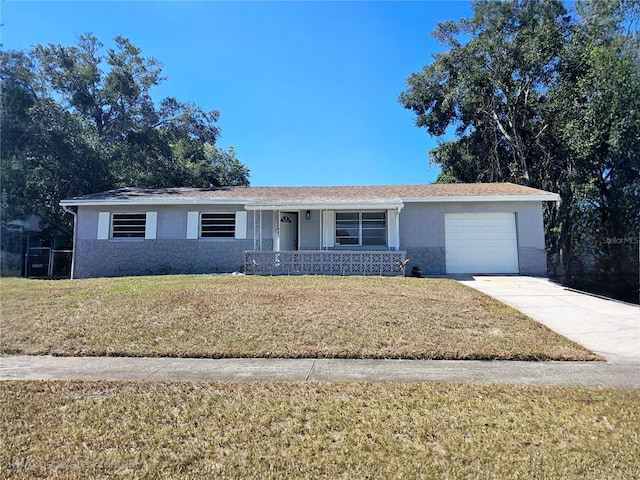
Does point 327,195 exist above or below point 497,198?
above

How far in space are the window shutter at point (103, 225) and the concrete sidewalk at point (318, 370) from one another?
10.6 meters

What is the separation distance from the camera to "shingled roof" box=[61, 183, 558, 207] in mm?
Answer: 14734

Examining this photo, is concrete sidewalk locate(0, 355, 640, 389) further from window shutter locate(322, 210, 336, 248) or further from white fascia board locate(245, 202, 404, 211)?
window shutter locate(322, 210, 336, 248)

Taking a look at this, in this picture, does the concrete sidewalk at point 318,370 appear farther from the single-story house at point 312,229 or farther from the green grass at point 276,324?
the single-story house at point 312,229

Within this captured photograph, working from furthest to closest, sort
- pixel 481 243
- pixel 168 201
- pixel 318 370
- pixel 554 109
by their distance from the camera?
1. pixel 554 109
2. pixel 168 201
3. pixel 481 243
4. pixel 318 370

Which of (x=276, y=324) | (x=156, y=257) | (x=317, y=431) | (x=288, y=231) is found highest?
(x=288, y=231)

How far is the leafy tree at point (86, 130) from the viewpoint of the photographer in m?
20.1

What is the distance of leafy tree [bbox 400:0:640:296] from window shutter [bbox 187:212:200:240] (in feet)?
51.4

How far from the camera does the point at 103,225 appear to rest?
15.9 metres

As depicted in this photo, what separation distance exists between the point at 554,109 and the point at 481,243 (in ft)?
32.4

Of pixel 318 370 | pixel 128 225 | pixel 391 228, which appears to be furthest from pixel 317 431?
pixel 128 225

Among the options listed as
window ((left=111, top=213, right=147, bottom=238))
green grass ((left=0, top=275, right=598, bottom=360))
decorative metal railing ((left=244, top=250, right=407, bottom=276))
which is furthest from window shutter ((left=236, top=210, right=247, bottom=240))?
green grass ((left=0, top=275, right=598, bottom=360))

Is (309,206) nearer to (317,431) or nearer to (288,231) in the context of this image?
(288,231)

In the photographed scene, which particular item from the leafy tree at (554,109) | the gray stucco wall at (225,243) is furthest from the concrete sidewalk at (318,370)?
the leafy tree at (554,109)
